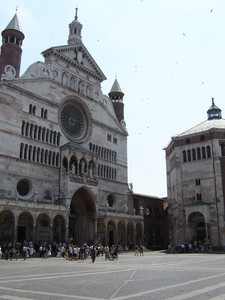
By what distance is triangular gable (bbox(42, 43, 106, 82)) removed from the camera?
1849 inches

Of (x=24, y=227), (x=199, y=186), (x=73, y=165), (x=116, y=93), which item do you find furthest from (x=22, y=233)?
(x=116, y=93)

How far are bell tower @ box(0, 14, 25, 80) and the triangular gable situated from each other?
4688mm

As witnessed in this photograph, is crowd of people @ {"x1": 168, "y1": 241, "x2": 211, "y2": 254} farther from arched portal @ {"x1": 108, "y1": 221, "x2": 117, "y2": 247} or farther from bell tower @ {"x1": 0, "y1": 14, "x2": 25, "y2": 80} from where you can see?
bell tower @ {"x1": 0, "y1": 14, "x2": 25, "y2": 80}

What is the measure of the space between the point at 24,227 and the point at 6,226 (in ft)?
8.76

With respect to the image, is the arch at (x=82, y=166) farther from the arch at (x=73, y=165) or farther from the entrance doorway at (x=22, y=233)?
the entrance doorway at (x=22, y=233)

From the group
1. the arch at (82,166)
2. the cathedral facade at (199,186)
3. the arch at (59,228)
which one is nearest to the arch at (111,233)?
the arch at (82,166)

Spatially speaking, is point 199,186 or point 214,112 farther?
point 214,112

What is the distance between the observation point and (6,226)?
1409 inches

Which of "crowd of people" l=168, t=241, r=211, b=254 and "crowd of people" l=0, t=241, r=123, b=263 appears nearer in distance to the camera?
"crowd of people" l=0, t=241, r=123, b=263

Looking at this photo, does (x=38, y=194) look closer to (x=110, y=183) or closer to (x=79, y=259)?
(x=79, y=259)

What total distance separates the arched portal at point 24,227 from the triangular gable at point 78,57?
2270 cm

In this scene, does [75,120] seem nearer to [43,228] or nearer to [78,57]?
[78,57]

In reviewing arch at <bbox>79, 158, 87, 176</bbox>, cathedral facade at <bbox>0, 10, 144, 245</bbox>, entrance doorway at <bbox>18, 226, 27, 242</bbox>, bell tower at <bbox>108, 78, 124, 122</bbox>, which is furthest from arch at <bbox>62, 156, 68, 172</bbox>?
bell tower at <bbox>108, 78, 124, 122</bbox>

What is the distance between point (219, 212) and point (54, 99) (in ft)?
98.5
